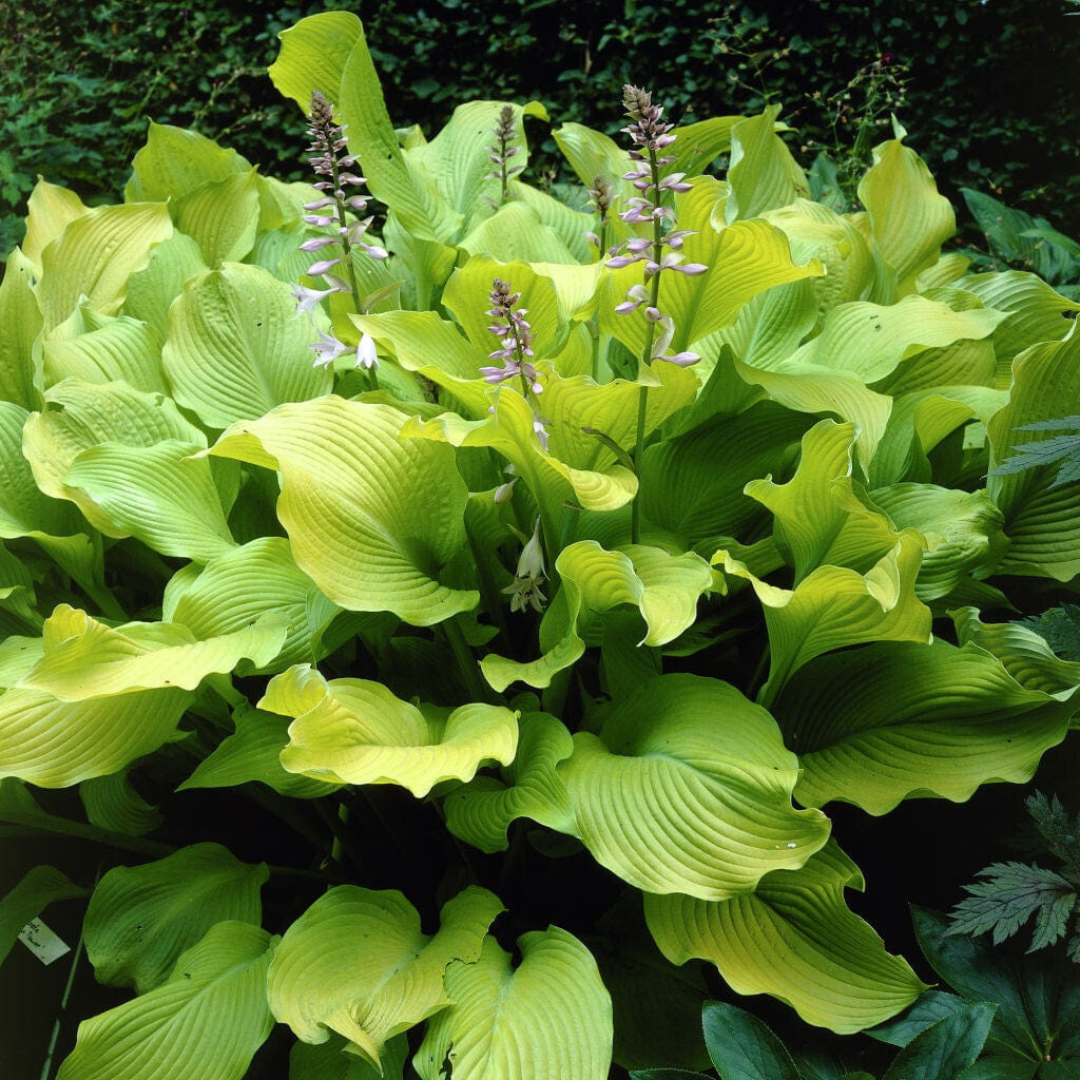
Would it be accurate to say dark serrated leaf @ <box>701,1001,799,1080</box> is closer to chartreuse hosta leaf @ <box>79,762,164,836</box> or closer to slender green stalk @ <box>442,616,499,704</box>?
slender green stalk @ <box>442,616,499,704</box>

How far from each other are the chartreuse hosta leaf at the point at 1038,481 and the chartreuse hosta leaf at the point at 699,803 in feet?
1.58

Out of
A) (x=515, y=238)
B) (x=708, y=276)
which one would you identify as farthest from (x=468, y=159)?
(x=708, y=276)

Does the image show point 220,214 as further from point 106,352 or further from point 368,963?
point 368,963

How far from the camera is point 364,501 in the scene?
131 cm

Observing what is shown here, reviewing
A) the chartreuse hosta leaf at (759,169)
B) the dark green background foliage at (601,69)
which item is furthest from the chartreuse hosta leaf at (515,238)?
the dark green background foliage at (601,69)

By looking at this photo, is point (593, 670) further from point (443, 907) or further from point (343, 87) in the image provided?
point (343, 87)

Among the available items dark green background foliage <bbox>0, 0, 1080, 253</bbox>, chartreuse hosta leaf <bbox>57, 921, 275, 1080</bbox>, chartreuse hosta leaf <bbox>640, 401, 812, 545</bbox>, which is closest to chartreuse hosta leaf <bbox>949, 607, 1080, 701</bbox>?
chartreuse hosta leaf <bbox>640, 401, 812, 545</bbox>

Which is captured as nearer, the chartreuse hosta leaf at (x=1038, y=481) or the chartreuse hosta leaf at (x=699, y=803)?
the chartreuse hosta leaf at (x=699, y=803)

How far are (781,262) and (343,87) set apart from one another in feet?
2.66

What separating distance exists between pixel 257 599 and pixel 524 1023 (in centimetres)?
61

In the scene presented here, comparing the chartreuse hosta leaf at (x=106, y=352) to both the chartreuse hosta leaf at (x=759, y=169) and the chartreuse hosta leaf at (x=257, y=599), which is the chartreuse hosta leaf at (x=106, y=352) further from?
the chartreuse hosta leaf at (x=759, y=169)

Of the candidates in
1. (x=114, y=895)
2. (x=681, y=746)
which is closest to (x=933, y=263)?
(x=681, y=746)

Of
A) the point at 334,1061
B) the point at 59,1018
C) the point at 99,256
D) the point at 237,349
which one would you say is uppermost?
the point at 99,256

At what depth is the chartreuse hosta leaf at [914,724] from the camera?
123 centimetres
